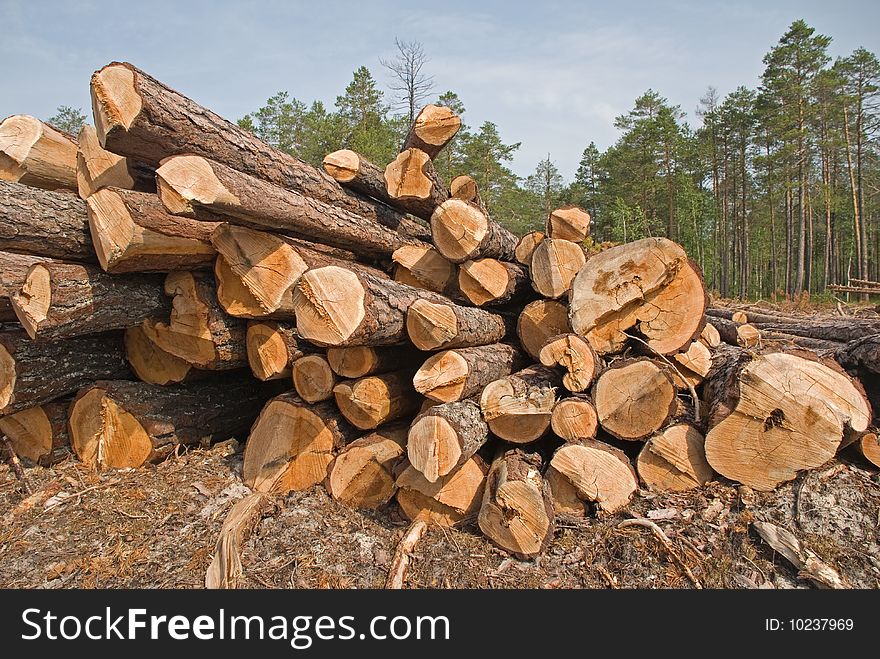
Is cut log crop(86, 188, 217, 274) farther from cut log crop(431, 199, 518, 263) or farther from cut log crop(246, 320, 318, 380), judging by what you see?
cut log crop(431, 199, 518, 263)

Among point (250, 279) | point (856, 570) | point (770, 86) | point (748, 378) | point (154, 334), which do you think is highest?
point (770, 86)

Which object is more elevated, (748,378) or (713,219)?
(713,219)

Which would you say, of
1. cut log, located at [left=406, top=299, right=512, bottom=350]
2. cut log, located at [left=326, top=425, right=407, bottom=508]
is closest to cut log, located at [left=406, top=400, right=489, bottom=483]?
cut log, located at [left=406, top=299, right=512, bottom=350]

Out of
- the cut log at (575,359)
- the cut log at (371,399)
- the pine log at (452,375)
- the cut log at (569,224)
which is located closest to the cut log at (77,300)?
the cut log at (371,399)

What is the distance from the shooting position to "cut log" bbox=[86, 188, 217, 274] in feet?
9.34

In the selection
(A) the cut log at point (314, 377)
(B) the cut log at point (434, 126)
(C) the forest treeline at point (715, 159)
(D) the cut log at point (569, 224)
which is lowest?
(A) the cut log at point (314, 377)

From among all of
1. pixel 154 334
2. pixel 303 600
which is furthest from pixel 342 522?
pixel 154 334

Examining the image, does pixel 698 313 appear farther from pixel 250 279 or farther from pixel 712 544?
pixel 250 279

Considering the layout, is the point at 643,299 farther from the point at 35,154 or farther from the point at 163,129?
the point at 35,154

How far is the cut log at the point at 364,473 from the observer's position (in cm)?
333

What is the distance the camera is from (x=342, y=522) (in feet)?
10.4

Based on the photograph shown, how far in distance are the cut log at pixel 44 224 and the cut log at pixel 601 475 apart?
136 inches

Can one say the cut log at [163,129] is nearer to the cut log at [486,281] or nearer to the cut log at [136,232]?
the cut log at [136,232]

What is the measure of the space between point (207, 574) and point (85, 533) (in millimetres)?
948
